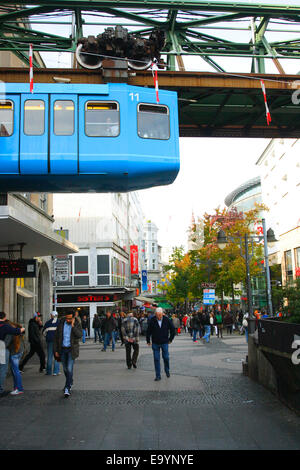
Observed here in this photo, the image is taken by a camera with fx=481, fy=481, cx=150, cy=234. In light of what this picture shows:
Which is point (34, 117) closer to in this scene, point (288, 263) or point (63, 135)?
point (63, 135)

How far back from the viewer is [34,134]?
Answer: 438 inches

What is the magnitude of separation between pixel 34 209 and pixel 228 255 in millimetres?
22812

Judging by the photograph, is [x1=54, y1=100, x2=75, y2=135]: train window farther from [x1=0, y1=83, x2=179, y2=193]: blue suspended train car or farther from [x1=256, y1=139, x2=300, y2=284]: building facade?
[x1=256, y1=139, x2=300, y2=284]: building facade

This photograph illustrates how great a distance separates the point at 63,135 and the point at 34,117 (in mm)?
816

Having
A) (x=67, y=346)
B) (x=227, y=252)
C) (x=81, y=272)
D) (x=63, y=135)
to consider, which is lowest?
(x=67, y=346)

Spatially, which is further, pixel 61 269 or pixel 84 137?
pixel 61 269

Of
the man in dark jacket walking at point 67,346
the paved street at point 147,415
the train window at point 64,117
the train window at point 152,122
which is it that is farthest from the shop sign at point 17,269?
the train window at point 152,122

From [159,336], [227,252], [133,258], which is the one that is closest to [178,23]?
[159,336]

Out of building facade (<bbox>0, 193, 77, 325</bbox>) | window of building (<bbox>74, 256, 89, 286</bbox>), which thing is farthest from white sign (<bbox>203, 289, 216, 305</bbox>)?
window of building (<bbox>74, 256, 89, 286</bbox>)

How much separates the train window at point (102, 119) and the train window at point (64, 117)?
0.35m

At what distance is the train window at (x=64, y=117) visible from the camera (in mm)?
11156

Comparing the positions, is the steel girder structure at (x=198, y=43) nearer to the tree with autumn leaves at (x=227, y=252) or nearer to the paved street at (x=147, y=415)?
the paved street at (x=147, y=415)

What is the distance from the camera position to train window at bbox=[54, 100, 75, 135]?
11.2 m
